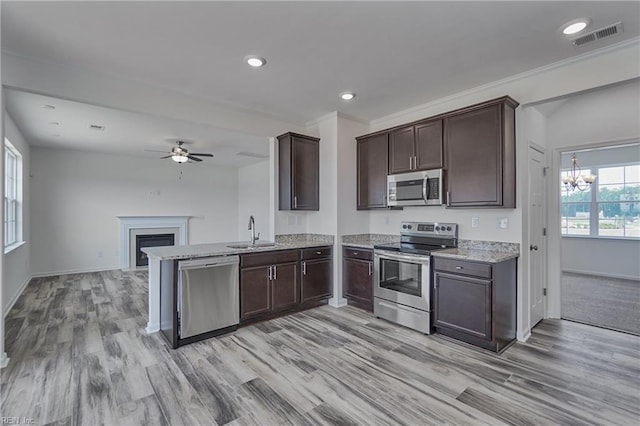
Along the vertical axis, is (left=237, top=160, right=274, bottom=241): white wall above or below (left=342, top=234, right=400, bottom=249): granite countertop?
above

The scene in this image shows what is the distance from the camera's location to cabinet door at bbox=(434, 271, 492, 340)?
111 inches

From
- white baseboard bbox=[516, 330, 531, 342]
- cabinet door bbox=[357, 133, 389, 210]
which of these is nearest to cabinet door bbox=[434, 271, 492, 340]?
white baseboard bbox=[516, 330, 531, 342]

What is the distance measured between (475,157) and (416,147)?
2.43 feet

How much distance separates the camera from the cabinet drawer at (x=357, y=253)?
397cm

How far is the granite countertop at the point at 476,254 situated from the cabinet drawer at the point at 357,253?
950 mm

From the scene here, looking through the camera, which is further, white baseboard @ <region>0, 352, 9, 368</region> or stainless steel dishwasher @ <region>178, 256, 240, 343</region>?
stainless steel dishwasher @ <region>178, 256, 240, 343</region>

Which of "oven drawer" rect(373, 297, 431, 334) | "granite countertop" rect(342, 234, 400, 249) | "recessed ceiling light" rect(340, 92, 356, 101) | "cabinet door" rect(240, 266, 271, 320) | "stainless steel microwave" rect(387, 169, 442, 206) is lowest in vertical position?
"oven drawer" rect(373, 297, 431, 334)

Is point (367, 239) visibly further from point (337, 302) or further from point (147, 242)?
Answer: point (147, 242)

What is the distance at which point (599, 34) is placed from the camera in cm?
235

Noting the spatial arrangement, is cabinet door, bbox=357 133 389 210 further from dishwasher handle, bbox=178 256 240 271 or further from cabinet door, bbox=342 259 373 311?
dishwasher handle, bbox=178 256 240 271

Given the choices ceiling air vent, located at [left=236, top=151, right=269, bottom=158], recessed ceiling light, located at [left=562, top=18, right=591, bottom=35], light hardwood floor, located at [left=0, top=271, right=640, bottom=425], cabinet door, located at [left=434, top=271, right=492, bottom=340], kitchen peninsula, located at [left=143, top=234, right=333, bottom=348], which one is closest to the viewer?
light hardwood floor, located at [left=0, top=271, right=640, bottom=425]

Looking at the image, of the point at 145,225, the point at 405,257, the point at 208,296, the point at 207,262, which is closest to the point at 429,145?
the point at 405,257

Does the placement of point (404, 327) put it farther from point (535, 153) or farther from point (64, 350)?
point (64, 350)

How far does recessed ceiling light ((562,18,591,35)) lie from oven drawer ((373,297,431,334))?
8.92 feet
